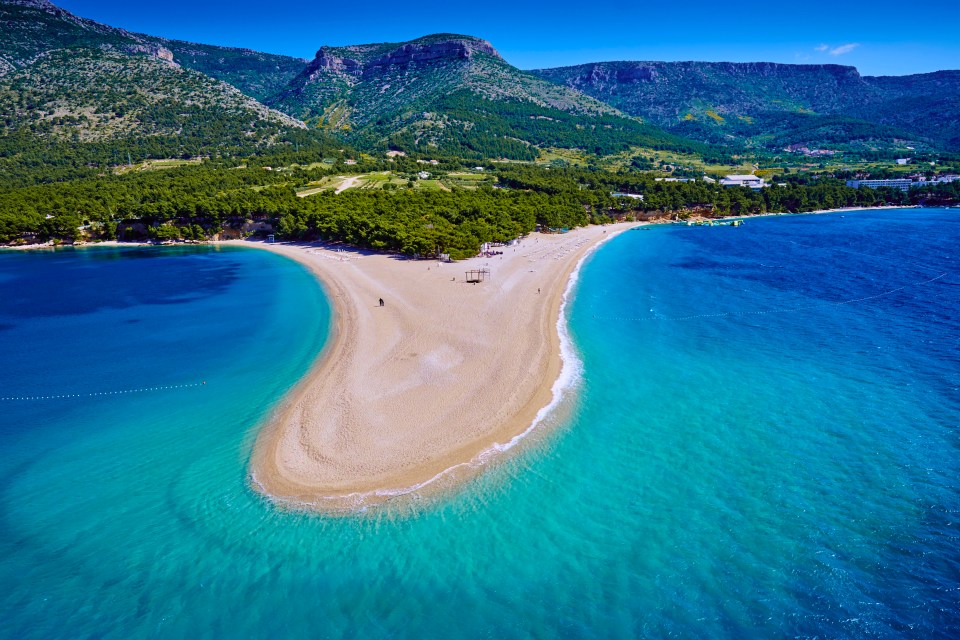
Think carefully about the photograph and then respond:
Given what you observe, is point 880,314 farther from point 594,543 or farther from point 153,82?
point 153,82

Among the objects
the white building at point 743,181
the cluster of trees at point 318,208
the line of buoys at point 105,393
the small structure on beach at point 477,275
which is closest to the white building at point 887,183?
the white building at point 743,181

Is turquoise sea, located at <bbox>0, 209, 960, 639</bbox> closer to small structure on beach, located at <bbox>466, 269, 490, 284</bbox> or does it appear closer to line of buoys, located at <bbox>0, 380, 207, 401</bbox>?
line of buoys, located at <bbox>0, 380, 207, 401</bbox>

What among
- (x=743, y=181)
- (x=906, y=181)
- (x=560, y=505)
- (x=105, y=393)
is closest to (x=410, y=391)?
(x=560, y=505)

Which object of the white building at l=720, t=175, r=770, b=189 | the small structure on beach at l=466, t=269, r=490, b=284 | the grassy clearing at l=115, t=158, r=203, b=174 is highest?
the grassy clearing at l=115, t=158, r=203, b=174

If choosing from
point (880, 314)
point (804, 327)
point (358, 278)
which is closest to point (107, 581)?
point (358, 278)

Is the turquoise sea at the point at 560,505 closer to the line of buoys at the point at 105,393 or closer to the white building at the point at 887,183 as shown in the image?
the line of buoys at the point at 105,393

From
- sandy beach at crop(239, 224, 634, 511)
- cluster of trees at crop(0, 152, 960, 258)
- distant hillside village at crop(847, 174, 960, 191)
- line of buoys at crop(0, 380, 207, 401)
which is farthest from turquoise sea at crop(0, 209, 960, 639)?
distant hillside village at crop(847, 174, 960, 191)
